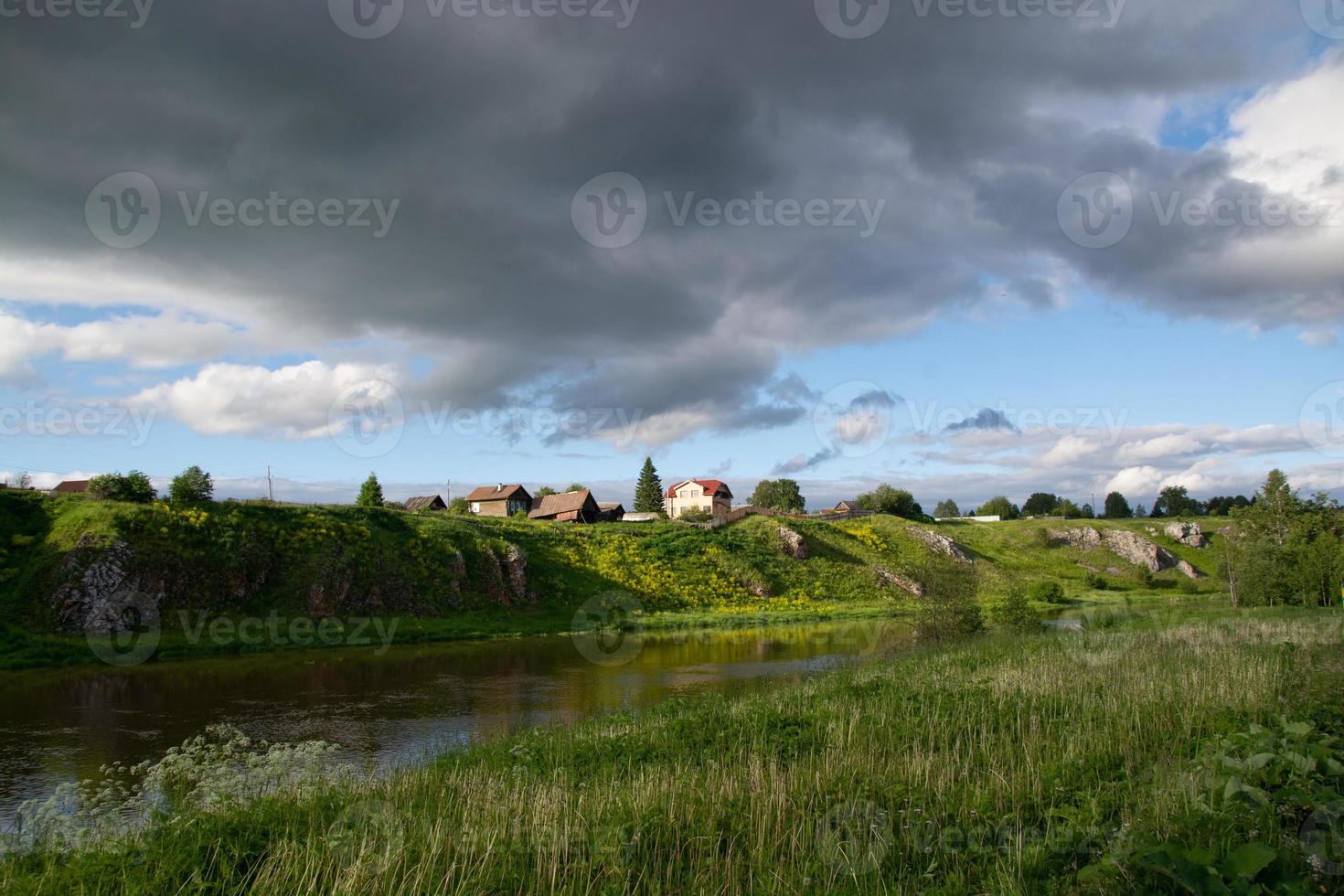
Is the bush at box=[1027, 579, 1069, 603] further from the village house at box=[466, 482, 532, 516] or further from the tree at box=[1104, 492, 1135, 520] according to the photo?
the tree at box=[1104, 492, 1135, 520]

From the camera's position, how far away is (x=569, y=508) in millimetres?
95438

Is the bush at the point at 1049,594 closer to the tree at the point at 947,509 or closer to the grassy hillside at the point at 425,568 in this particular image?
the grassy hillside at the point at 425,568

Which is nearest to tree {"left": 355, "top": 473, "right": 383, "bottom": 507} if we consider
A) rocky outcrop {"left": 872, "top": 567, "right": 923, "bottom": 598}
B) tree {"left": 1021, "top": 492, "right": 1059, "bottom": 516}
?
rocky outcrop {"left": 872, "top": 567, "right": 923, "bottom": 598}

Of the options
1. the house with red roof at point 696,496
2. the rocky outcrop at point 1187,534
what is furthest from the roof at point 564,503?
the rocky outcrop at point 1187,534

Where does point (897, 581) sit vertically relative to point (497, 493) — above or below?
below

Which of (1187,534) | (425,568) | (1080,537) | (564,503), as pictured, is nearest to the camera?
(425,568)

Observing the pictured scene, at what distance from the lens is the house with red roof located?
122 metres

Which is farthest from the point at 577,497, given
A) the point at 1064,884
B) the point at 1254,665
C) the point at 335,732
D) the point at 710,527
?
the point at 1064,884

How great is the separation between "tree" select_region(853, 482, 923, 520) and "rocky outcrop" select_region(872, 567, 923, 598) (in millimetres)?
Answer: 44071

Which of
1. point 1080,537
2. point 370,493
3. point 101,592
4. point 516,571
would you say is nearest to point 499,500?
point 370,493

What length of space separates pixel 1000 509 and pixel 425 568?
13494 cm

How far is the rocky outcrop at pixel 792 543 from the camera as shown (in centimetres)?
7088

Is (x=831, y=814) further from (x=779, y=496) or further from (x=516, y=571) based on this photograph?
(x=779, y=496)

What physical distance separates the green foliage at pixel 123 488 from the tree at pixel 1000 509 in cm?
14699
